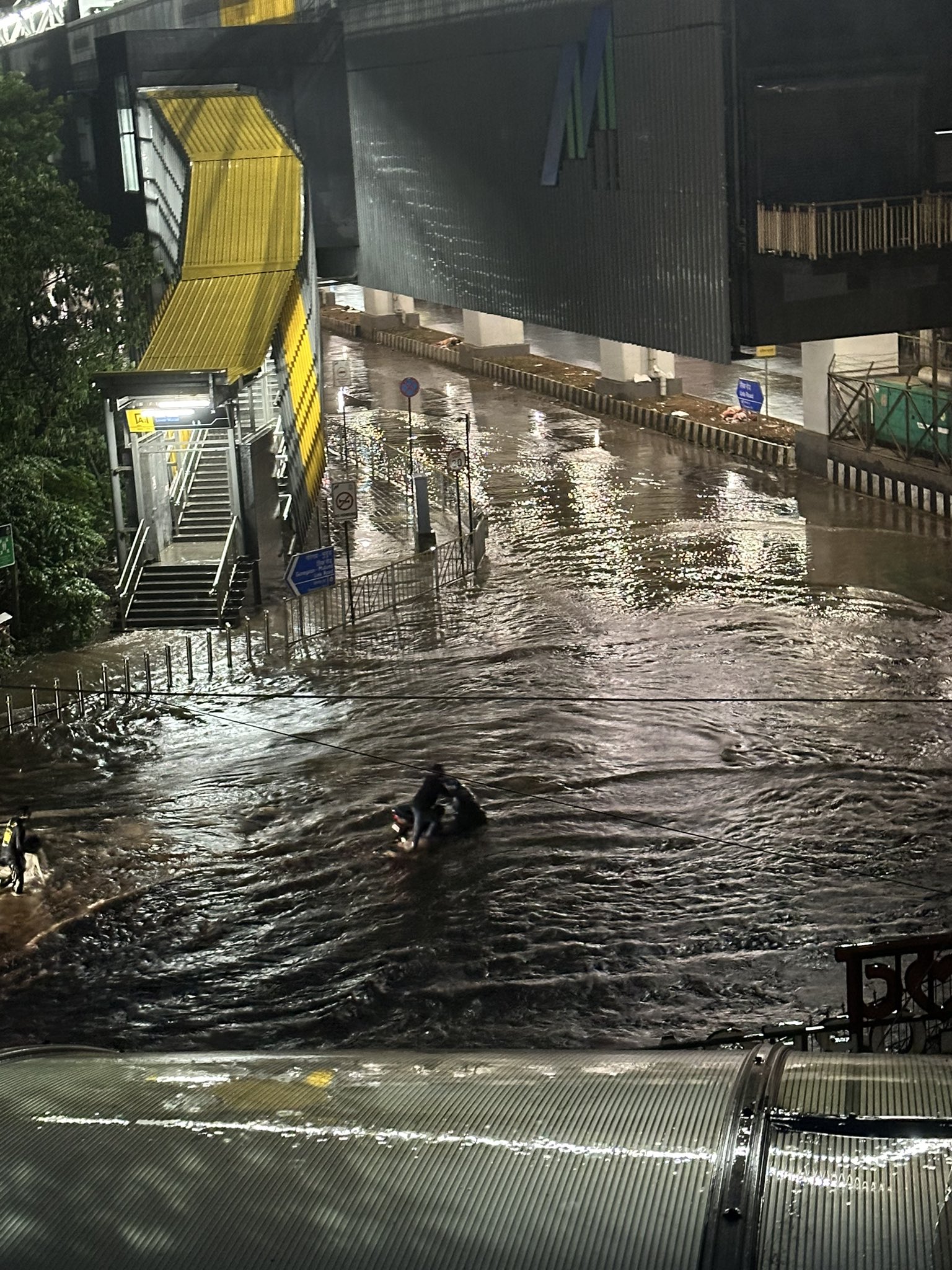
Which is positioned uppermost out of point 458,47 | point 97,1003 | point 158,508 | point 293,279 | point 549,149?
point 458,47

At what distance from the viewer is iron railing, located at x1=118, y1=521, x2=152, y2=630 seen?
27953 millimetres

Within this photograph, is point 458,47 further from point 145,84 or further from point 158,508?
point 158,508

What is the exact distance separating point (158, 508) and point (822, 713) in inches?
579

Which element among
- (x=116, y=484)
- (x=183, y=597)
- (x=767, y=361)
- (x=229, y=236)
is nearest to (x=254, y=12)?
(x=229, y=236)

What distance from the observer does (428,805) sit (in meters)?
17.4

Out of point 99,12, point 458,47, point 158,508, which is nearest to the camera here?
point 158,508

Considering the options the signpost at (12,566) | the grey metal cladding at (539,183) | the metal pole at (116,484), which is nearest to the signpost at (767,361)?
the grey metal cladding at (539,183)

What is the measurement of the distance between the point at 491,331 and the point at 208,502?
92.2 feet

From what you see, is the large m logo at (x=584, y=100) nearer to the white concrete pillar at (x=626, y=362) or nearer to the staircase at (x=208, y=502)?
the staircase at (x=208, y=502)

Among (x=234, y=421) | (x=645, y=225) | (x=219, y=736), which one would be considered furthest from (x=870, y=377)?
(x=219, y=736)

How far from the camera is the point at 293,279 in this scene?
35406mm

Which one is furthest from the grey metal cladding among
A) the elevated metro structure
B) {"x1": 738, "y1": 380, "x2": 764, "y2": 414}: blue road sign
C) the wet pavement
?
{"x1": 738, "y1": 380, "x2": 764, "y2": 414}: blue road sign

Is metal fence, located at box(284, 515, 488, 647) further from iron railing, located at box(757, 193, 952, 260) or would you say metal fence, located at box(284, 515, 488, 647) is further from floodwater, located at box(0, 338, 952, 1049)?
iron railing, located at box(757, 193, 952, 260)

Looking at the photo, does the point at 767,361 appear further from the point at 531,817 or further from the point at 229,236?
the point at 531,817
